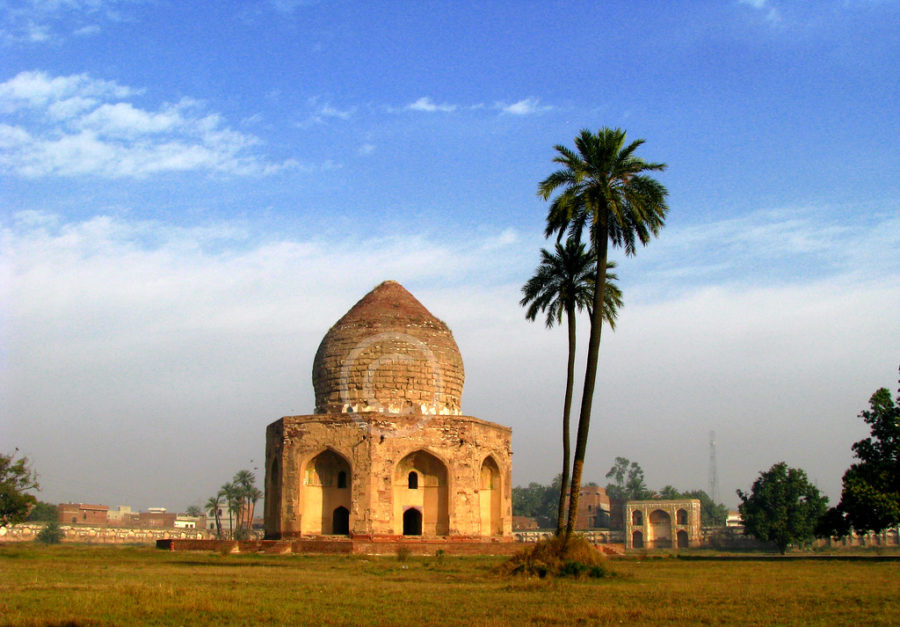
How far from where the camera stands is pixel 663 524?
68938 mm

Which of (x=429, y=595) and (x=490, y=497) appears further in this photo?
(x=490, y=497)

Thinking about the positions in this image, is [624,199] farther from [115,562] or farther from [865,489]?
[115,562]

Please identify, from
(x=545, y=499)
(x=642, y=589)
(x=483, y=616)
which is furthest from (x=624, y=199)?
(x=545, y=499)

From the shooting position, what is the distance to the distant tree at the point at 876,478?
26.7 meters

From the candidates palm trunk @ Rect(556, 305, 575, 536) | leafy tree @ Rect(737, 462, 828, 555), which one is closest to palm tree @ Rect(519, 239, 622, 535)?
palm trunk @ Rect(556, 305, 575, 536)

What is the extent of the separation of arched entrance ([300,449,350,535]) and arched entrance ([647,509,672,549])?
41.1 metres

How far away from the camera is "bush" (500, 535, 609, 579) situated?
61.5 ft

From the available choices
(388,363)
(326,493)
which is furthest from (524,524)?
(326,493)

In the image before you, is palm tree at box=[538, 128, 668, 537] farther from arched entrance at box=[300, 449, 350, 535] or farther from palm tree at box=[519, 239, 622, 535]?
arched entrance at box=[300, 449, 350, 535]

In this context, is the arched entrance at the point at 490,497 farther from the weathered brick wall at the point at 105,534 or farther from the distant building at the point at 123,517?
the distant building at the point at 123,517

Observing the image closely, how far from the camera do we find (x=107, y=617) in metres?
11.5

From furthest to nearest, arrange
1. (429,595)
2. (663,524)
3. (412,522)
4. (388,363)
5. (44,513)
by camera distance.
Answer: (44,513)
(663,524)
(388,363)
(412,522)
(429,595)

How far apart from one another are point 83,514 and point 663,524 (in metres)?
54.7

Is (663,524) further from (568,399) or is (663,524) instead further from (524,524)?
(568,399)
